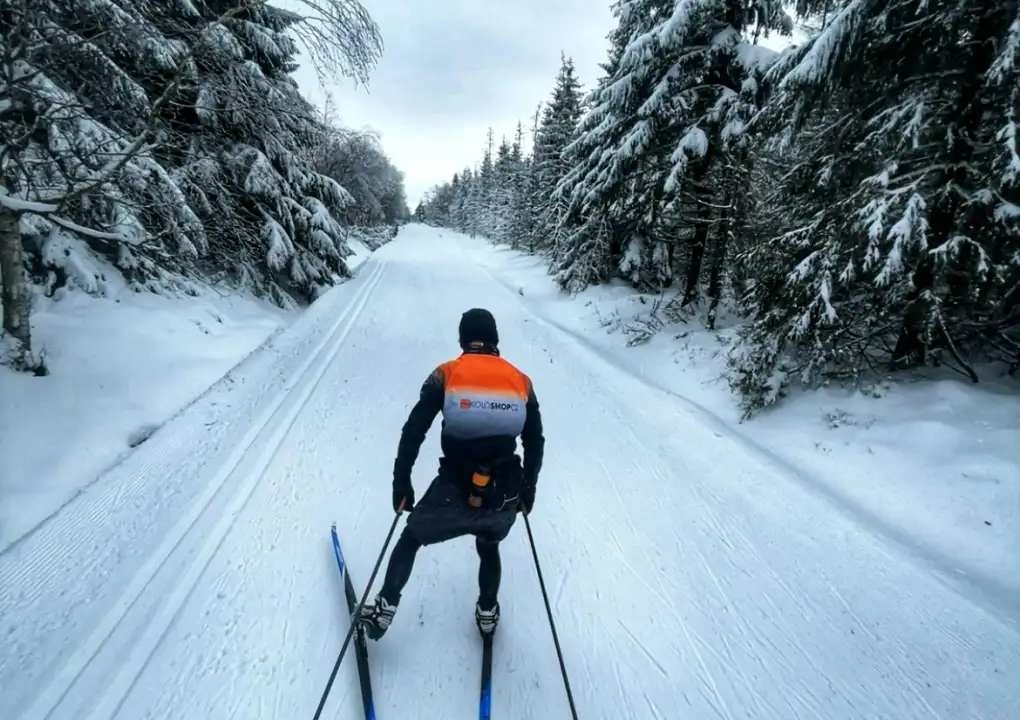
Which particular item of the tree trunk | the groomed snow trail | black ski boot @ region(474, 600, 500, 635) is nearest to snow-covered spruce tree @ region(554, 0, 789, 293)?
the groomed snow trail

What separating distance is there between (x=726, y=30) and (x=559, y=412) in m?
9.15

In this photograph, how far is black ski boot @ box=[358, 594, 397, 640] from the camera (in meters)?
2.82

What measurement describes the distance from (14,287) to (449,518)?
18.9 feet

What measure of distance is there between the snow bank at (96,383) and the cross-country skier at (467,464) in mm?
3188

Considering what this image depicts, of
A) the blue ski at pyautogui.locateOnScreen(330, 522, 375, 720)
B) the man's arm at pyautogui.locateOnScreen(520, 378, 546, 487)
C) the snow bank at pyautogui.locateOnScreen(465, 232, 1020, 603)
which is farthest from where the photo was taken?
the snow bank at pyautogui.locateOnScreen(465, 232, 1020, 603)

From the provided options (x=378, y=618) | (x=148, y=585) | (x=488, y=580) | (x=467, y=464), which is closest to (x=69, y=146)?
(x=148, y=585)

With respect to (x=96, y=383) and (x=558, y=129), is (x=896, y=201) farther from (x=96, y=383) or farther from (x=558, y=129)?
(x=558, y=129)

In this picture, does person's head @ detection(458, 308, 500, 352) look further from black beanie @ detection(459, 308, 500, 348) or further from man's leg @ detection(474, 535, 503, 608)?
man's leg @ detection(474, 535, 503, 608)

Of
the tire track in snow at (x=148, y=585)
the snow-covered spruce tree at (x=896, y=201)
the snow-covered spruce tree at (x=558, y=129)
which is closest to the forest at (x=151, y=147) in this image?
the tire track in snow at (x=148, y=585)

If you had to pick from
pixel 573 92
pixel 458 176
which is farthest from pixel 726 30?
pixel 458 176

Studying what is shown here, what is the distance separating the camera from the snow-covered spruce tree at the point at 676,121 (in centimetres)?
964

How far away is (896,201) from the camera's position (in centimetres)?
527

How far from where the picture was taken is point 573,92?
25375mm

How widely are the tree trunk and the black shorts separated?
5.49 metres
